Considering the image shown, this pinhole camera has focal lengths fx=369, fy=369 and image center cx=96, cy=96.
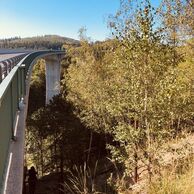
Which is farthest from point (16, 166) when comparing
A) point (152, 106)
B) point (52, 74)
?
point (52, 74)

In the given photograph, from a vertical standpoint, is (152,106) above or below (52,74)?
below

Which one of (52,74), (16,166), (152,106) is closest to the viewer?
(16,166)

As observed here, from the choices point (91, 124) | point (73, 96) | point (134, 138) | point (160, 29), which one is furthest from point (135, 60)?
point (73, 96)

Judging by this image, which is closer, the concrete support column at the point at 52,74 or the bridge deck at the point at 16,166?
the bridge deck at the point at 16,166

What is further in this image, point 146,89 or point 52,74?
point 52,74

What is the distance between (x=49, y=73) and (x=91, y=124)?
1452 inches

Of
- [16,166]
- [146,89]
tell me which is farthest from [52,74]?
[16,166]

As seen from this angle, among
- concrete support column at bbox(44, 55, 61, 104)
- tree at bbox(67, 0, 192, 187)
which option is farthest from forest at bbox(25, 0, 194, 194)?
concrete support column at bbox(44, 55, 61, 104)

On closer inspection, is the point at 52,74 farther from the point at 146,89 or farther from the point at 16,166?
the point at 16,166

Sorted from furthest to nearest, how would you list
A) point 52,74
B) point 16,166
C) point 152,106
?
point 52,74 → point 152,106 → point 16,166

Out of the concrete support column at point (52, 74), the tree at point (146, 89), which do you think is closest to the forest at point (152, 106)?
the tree at point (146, 89)

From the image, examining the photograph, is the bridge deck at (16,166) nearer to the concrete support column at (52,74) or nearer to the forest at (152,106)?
the forest at (152,106)

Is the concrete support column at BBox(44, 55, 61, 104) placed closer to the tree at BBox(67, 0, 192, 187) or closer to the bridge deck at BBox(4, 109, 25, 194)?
the tree at BBox(67, 0, 192, 187)

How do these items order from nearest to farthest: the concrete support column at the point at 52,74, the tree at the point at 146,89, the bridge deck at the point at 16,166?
the bridge deck at the point at 16,166 → the tree at the point at 146,89 → the concrete support column at the point at 52,74
